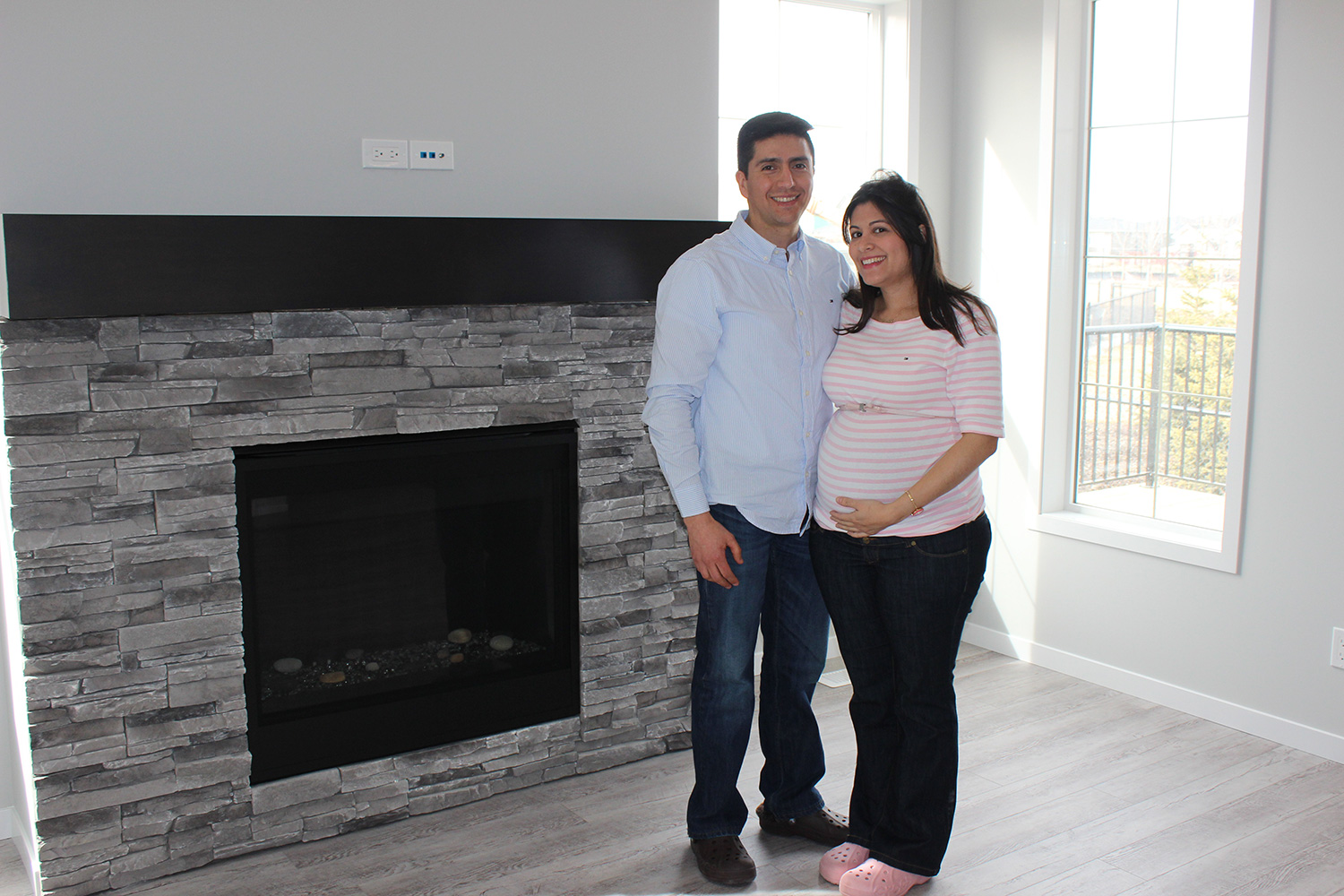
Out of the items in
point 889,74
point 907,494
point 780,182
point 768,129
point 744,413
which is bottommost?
point 907,494

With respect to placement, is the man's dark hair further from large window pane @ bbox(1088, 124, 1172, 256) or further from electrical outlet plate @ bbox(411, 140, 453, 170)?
large window pane @ bbox(1088, 124, 1172, 256)

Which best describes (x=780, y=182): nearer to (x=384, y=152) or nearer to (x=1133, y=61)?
(x=384, y=152)

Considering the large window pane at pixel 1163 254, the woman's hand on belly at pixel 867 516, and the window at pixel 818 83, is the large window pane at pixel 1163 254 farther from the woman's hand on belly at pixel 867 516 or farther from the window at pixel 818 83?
the woman's hand on belly at pixel 867 516

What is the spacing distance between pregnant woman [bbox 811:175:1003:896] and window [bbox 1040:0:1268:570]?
1.46 m

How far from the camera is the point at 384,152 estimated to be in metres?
2.61

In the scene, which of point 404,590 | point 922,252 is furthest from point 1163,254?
point 404,590

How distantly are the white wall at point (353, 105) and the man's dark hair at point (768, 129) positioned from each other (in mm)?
781

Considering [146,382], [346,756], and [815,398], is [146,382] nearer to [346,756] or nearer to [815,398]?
[346,756]

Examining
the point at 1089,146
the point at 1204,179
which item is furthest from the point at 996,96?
the point at 1204,179

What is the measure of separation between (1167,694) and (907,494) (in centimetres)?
182

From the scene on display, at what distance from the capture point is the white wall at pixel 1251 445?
2.90 metres

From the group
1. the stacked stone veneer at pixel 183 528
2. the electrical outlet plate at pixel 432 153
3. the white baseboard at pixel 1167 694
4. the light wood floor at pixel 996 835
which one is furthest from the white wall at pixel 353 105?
the white baseboard at pixel 1167 694

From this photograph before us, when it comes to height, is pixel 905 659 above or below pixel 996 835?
above

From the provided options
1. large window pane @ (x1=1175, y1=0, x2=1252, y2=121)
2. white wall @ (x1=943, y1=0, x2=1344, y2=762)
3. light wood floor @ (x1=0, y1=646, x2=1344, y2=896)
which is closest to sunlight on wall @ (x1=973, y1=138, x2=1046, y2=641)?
white wall @ (x1=943, y1=0, x2=1344, y2=762)
